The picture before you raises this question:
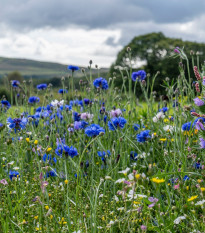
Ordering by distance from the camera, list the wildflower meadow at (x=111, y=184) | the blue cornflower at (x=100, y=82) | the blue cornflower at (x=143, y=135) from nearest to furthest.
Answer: the wildflower meadow at (x=111, y=184) < the blue cornflower at (x=143, y=135) < the blue cornflower at (x=100, y=82)

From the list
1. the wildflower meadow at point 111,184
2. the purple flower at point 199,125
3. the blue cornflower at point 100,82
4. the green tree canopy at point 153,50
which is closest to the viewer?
the wildflower meadow at point 111,184

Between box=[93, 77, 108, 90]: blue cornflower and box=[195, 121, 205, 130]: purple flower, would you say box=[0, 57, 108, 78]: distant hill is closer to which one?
box=[93, 77, 108, 90]: blue cornflower

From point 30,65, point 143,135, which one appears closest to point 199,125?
point 143,135

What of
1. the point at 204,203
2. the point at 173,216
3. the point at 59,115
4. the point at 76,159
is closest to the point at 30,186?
the point at 76,159

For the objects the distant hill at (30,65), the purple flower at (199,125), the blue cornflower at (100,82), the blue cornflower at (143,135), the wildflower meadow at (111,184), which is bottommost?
the wildflower meadow at (111,184)

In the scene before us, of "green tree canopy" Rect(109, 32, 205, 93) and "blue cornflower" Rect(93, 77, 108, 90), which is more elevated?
"green tree canopy" Rect(109, 32, 205, 93)

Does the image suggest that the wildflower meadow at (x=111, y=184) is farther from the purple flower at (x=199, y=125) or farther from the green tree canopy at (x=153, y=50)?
the green tree canopy at (x=153, y=50)

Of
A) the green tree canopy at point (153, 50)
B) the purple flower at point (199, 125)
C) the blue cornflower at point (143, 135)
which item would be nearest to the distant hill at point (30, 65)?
the blue cornflower at point (143, 135)

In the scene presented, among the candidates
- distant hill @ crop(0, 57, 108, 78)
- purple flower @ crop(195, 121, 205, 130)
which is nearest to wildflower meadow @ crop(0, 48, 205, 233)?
purple flower @ crop(195, 121, 205, 130)

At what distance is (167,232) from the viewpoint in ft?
5.84

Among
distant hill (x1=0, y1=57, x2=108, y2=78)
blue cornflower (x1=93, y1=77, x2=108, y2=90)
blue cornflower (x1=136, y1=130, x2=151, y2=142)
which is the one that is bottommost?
blue cornflower (x1=136, y1=130, x2=151, y2=142)

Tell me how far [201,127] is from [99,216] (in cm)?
85

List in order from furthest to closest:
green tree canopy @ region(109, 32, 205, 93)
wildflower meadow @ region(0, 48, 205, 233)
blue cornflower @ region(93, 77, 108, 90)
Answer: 1. green tree canopy @ region(109, 32, 205, 93)
2. blue cornflower @ region(93, 77, 108, 90)
3. wildflower meadow @ region(0, 48, 205, 233)

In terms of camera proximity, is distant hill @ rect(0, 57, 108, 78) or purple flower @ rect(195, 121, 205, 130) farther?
distant hill @ rect(0, 57, 108, 78)
